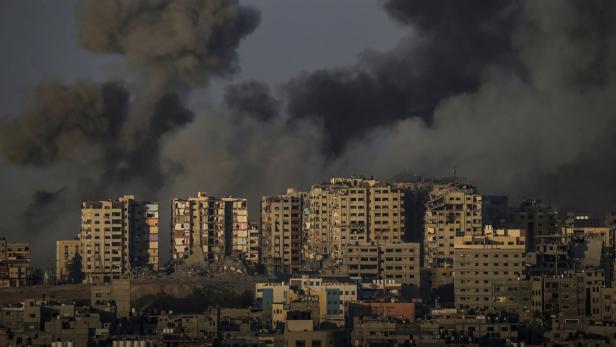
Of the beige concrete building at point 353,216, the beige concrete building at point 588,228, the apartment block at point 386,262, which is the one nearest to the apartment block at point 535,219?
the beige concrete building at point 588,228

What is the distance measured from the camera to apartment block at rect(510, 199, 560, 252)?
327 feet

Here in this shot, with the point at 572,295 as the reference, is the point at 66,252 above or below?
above

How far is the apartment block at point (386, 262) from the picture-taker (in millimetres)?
93188

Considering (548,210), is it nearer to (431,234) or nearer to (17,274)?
(431,234)

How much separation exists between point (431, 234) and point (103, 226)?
1191 centimetres

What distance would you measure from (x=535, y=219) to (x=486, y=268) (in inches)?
515

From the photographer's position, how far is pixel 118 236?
9950 centimetres

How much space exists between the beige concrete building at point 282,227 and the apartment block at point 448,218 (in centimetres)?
576

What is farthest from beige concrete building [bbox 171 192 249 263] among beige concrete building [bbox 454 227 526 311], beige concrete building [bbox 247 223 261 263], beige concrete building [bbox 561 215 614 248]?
beige concrete building [bbox 454 227 526 311]

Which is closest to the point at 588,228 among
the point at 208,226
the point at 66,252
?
the point at 208,226

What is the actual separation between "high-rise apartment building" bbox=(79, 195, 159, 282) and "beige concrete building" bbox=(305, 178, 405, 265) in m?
6.43

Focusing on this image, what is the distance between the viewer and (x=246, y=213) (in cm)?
10244

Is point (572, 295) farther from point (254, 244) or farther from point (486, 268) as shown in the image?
point (254, 244)

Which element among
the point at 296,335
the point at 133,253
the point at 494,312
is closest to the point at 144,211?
the point at 133,253
